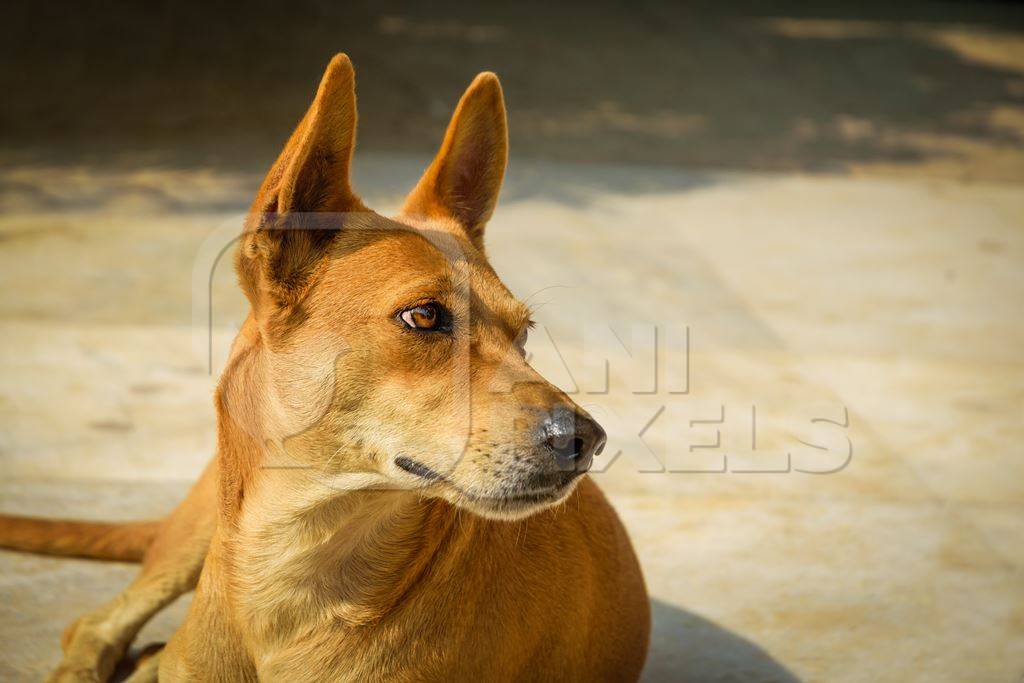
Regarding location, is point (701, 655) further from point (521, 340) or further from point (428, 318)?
point (428, 318)

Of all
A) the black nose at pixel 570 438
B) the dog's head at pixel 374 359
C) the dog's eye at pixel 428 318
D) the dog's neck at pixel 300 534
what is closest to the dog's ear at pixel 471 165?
the dog's head at pixel 374 359

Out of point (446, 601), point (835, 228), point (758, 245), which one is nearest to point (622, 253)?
point (758, 245)

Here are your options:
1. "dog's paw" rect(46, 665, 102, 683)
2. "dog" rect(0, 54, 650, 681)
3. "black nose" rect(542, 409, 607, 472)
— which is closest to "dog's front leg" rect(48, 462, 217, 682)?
"dog's paw" rect(46, 665, 102, 683)

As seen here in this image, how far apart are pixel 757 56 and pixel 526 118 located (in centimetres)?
366

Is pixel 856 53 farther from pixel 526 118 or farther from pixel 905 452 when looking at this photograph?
pixel 905 452

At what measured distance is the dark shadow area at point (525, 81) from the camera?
8.77 meters

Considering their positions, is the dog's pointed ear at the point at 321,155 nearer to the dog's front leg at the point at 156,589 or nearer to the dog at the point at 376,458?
the dog at the point at 376,458

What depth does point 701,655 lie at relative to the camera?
134 inches

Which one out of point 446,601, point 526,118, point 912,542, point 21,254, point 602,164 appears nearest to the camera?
point 446,601

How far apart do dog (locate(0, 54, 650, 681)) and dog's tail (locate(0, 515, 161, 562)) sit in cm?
85

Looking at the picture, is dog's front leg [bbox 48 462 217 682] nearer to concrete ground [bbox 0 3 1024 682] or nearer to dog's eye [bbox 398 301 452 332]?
concrete ground [bbox 0 3 1024 682]

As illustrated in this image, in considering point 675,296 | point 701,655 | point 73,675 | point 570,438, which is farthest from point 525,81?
point 570,438

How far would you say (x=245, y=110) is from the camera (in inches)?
356

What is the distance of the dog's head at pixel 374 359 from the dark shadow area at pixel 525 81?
5.67m
